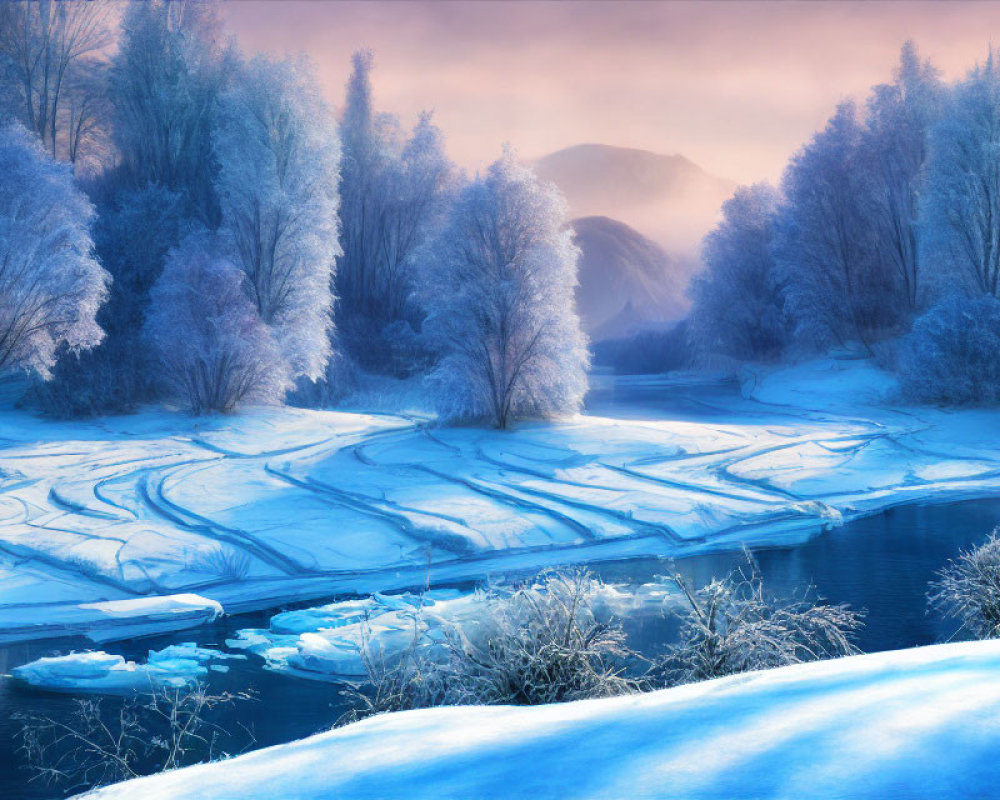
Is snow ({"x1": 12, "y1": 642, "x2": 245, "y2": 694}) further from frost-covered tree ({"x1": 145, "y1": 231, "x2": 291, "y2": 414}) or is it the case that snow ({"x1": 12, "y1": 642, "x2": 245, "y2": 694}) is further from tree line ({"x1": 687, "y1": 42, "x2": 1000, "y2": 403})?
tree line ({"x1": 687, "y1": 42, "x2": 1000, "y2": 403})

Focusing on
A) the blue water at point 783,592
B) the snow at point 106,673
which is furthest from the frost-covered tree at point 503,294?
the snow at point 106,673

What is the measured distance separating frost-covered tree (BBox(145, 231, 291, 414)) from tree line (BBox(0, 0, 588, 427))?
3 centimetres

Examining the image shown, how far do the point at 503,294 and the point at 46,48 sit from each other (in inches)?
488

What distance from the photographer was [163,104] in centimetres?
1891

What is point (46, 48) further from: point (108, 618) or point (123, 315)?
point (108, 618)

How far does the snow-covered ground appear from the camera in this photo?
7203 mm

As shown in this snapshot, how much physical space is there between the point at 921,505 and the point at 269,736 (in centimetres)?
760

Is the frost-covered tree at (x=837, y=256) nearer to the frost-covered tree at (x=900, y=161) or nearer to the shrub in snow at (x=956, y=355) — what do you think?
the frost-covered tree at (x=900, y=161)

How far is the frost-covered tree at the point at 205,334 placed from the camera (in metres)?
14.1

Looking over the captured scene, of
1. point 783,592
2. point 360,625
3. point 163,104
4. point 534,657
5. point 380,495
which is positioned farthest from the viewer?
point 163,104

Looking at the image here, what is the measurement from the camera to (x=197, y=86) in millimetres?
19234

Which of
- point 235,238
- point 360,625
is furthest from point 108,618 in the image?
point 235,238

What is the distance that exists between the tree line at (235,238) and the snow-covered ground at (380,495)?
40.2 inches

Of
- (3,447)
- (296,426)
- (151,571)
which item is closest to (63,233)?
(3,447)
